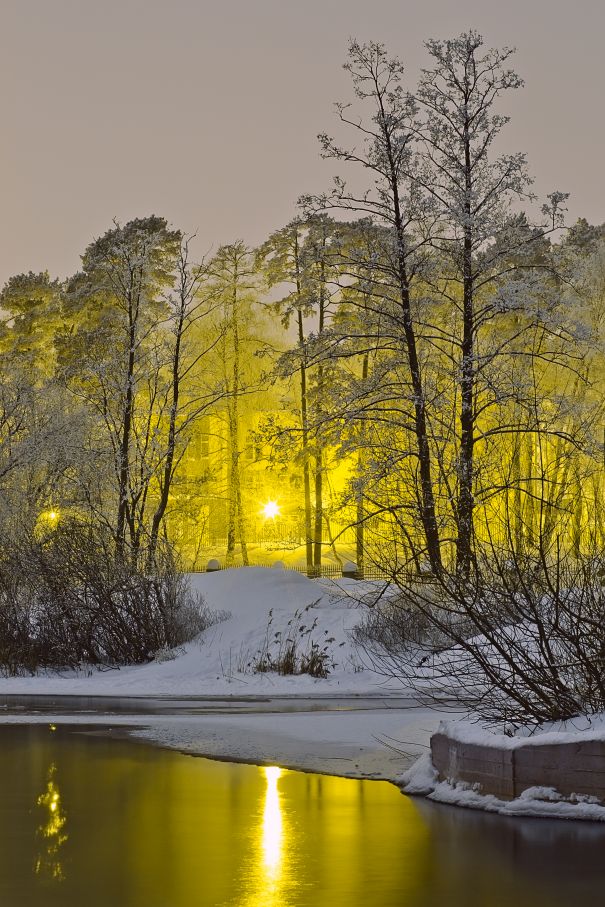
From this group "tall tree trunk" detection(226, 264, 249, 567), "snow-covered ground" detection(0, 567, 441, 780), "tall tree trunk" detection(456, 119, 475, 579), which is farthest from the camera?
"tall tree trunk" detection(226, 264, 249, 567)

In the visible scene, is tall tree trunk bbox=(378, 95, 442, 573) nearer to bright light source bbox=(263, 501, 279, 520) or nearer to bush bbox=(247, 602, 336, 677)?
bush bbox=(247, 602, 336, 677)

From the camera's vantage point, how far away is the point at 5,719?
20.0 m

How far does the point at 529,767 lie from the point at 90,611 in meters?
19.2

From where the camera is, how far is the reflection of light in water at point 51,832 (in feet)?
29.9

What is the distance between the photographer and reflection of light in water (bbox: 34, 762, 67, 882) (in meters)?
9.12

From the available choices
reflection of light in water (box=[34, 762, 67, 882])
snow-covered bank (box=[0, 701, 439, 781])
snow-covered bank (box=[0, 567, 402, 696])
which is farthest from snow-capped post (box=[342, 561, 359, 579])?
reflection of light in water (box=[34, 762, 67, 882])

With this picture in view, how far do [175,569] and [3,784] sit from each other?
16641 millimetres

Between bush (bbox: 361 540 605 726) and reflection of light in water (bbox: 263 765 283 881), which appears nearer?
reflection of light in water (bbox: 263 765 283 881)

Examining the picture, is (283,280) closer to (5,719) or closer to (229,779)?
(5,719)

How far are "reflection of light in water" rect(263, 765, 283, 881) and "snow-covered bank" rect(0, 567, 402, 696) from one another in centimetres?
1076

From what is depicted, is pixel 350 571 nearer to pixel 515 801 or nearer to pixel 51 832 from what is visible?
pixel 515 801

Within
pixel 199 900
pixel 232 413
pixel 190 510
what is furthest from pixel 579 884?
pixel 232 413

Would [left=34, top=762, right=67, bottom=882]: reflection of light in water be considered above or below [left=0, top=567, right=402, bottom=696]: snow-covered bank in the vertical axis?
below

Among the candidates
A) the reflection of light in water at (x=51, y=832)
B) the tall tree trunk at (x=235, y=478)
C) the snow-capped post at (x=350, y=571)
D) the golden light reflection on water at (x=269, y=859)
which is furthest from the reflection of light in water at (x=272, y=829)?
the tall tree trunk at (x=235, y=478)
